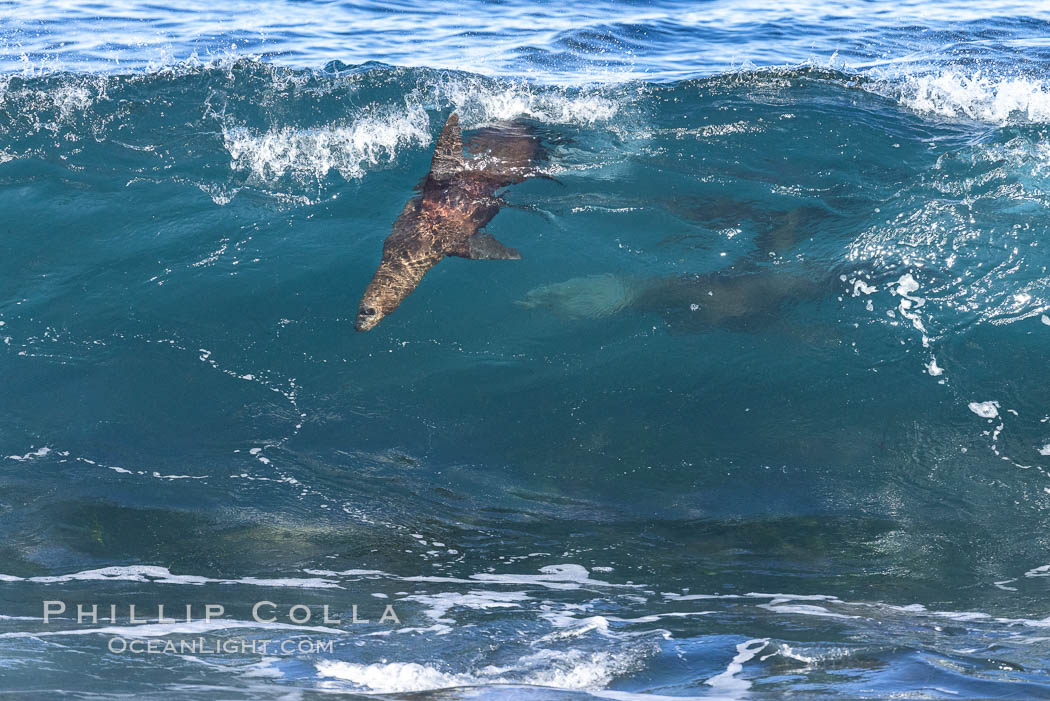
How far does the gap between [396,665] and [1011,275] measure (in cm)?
677

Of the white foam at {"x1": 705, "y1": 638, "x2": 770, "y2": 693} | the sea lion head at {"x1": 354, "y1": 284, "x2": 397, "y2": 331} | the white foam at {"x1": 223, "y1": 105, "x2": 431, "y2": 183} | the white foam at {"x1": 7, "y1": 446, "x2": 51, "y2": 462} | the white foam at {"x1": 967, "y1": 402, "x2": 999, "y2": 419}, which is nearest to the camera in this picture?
the white foam at {"x1": 705, "y1": 638, "x2": 770, "y2": 693}

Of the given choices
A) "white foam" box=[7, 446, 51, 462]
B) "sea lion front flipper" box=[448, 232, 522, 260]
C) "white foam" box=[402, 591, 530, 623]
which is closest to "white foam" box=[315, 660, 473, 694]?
"white foam" box=[402, 591, 530, 623]

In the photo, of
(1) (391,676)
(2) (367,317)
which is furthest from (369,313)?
(1) (391,676)

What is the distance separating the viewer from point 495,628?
4910 mm

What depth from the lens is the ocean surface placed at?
479cm

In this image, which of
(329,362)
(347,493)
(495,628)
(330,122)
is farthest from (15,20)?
(495,628)

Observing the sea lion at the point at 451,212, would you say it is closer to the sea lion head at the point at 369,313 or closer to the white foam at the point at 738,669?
the sea lion head at the point at 369,313

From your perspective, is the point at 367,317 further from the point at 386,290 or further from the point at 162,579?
the point at 162,579

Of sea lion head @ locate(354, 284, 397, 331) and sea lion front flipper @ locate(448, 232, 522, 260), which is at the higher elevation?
sea lion front flipper @ locate(448, 232, 522, 260)

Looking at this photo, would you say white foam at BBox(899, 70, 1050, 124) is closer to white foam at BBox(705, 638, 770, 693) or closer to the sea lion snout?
the sea lion snout

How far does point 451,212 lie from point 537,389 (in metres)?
2.24

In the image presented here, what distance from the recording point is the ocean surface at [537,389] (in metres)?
4.79

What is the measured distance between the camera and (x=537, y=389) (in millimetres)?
7387

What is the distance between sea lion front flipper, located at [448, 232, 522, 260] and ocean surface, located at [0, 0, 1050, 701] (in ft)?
0.36
